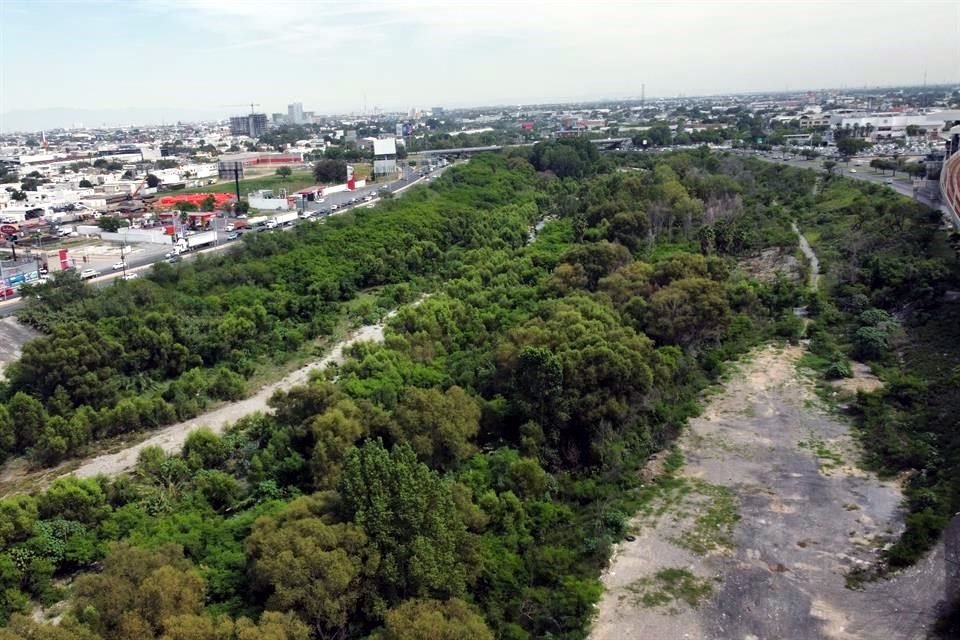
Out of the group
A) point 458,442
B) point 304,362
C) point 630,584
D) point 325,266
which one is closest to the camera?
point 630,584

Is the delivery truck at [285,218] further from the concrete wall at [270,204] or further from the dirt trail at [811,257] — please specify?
the dirt trail at [811,257]

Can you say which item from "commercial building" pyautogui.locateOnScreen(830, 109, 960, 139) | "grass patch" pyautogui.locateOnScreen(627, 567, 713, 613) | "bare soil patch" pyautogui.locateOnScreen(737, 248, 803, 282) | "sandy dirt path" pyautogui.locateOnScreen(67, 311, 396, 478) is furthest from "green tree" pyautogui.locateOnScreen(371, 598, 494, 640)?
"commercial building" pyautogui.locateOnScreen(830, 109, 960, 139)

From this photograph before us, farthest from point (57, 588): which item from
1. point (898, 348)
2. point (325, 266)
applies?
point (898, 348)

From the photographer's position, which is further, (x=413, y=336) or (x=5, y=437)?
(x=413, y=336)

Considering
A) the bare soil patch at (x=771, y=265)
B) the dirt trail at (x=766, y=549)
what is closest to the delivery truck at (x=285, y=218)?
the bare soil patch at (x=771, y=265)

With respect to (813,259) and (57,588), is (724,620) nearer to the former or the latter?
(57,588)

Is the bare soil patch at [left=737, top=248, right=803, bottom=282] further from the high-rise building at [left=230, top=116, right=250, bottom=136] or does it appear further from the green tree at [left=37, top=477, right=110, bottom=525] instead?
the high-rise building at [left=230, top=116, right=250, bottom=136]
